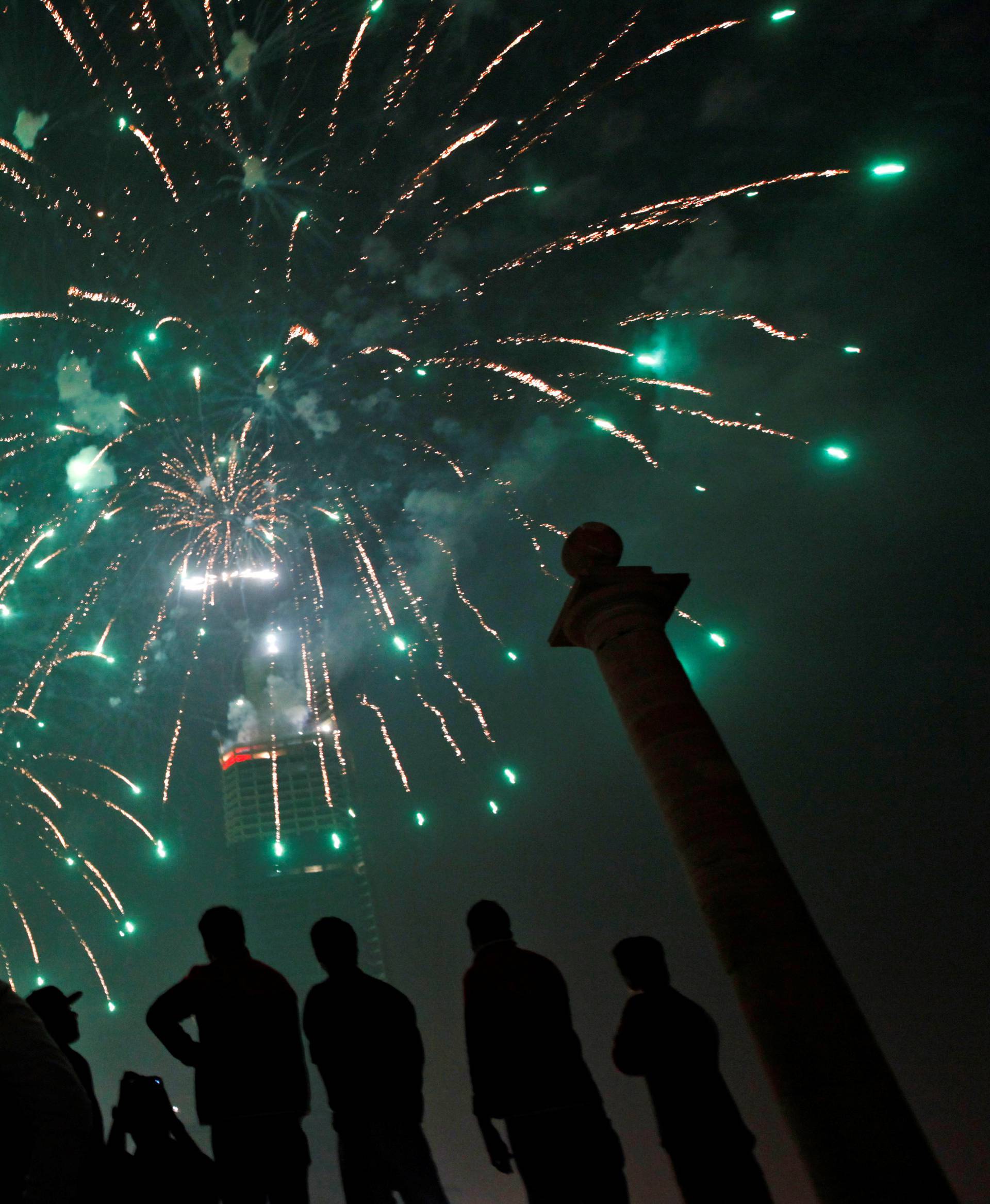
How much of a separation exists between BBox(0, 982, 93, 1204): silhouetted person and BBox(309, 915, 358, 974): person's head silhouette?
237 cm

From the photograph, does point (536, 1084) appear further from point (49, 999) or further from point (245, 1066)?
point (49, 999)

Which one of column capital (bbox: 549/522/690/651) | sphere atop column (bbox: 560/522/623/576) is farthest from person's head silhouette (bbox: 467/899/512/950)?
sphere atop column (bbox: 560/522/623/576)

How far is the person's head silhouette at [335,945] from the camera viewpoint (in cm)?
586

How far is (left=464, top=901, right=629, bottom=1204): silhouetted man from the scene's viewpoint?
532cm

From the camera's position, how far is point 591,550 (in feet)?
38.5

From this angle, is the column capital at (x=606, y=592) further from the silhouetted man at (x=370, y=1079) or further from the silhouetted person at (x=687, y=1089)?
the silhouetted man at (x=370, y=1079)

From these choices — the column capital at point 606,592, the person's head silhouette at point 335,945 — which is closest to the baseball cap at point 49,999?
the person's head silhouette at point 335,945

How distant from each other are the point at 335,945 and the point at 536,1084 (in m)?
1.61

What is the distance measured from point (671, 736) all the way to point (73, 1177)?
26.1 ft

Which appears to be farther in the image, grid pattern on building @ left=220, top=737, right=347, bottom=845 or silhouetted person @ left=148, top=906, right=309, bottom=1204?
grid pattern on building @ left=220, top=737, right=347, bottom=845

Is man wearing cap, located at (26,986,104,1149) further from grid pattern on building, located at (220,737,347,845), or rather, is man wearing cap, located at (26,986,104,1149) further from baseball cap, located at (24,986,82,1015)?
grid pattern on building, located at (220,737,347,845)

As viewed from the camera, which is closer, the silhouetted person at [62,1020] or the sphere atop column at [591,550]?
the silhouetted person at [62,1020]

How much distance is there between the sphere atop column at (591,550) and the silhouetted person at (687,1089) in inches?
245

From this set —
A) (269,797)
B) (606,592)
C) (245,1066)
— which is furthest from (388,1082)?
(269,797)
